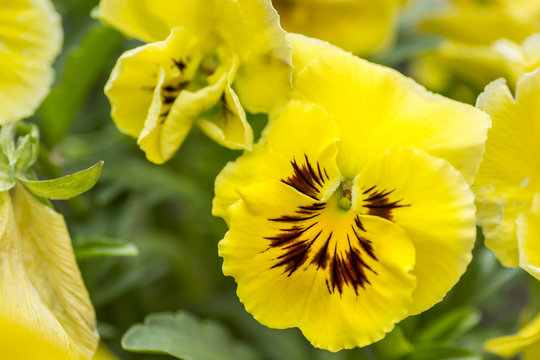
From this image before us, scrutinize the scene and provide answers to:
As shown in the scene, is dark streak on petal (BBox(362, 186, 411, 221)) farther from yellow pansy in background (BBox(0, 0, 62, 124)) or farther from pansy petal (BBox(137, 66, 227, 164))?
yellow pansy in background (BBox(0, 0, 62, 124))

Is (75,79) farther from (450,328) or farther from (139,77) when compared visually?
(450,328)

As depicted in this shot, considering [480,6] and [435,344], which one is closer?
[435,344]

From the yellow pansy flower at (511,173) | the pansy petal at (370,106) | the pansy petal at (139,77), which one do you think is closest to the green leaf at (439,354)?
the yellow pansy flower at (511,173)

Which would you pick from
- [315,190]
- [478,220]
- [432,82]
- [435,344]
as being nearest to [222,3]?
[315,190]

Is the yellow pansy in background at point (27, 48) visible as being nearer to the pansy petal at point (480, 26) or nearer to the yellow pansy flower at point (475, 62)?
the yellow pansy flower at point (475, 62)

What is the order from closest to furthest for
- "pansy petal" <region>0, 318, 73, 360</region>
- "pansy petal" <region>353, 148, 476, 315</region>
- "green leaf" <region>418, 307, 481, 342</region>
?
"pansy petal" <region>0, 318, 73, 360</region> → "pansy petal" <region>353, 148, 476, 315</region> → "green leaf" <region>418, 307, 481, 342</region>

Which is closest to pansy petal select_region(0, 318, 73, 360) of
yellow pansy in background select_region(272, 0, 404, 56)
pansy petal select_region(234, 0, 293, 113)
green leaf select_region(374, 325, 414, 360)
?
pansy petal select_region(234, 0, 293, 113)

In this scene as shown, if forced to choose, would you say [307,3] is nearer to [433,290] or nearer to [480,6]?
[480,6]

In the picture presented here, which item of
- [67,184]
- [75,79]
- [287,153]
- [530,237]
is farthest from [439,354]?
[75,79]
